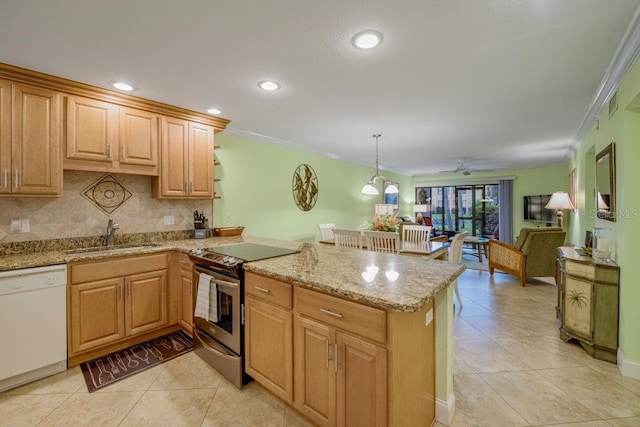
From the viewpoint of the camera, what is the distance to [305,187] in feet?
16.1

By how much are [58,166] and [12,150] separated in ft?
0.90

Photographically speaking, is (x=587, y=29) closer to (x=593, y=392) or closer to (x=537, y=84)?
(x=537, y=84)

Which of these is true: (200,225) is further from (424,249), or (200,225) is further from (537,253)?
(537,253)

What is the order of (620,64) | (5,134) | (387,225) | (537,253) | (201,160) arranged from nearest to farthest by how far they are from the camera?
(620,64) < (5,134) < (201,160) < (387,225) < (537,253)

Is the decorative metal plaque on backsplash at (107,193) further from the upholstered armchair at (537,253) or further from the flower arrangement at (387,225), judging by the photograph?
the upholstered armchair at (537,253)

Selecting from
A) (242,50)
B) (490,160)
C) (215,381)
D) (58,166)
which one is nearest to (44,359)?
(215,381)

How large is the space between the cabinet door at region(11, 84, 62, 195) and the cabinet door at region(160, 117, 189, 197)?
2.68 ft

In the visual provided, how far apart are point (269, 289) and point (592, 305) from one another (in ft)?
9.04

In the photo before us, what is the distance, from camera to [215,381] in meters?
2.12

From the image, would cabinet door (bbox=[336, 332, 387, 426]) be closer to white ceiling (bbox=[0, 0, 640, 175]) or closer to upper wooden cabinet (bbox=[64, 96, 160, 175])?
white ceiling (bbox=[0, 0, 640, 175])

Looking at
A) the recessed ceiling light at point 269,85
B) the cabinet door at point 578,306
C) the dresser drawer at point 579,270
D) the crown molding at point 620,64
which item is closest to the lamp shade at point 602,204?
the dresser drawer at point 579,270

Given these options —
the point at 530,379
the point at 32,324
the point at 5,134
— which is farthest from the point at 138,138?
the point at 530,379

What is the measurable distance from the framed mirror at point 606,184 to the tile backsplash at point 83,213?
4.23 meters

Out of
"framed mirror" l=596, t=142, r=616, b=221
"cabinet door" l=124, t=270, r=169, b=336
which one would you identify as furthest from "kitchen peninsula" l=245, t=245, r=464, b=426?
"framed mirror" l=596, t=142, r=616, b=221
